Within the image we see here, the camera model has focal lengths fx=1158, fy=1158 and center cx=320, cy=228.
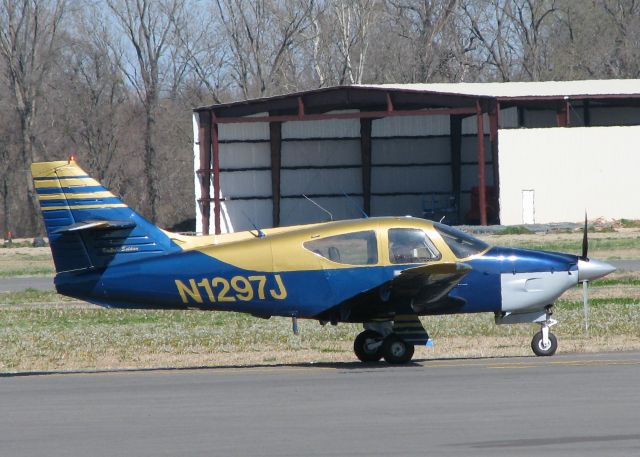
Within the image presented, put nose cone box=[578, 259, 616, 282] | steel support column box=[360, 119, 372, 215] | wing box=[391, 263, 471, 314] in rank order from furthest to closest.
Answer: steel support column box=[360, 119, 372, 215] → nose cone box=[578, 259, 616, 282] → wing box=[391, 263, 471, 314]

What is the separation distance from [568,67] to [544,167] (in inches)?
1274

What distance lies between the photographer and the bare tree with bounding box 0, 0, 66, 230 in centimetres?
6875

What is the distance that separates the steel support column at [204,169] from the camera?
176 ft

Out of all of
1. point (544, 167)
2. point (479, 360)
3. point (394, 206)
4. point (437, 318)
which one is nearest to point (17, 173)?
point (394, 206)

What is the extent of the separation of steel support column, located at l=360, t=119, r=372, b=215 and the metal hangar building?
6cm

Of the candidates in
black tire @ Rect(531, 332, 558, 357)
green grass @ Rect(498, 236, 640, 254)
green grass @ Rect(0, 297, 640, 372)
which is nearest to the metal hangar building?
green grass @ Rect(498, 236, 640, 254)

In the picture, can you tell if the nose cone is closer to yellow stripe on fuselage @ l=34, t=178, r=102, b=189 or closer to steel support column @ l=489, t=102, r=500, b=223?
yellow stripe on fuselage @ l=34, t=178, r=102, b=189

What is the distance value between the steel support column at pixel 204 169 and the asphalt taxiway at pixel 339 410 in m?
38.7

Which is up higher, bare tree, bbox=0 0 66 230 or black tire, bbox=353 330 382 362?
bare tree, bbox=0 0 66 230

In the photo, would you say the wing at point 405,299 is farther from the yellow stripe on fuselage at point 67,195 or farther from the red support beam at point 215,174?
the red support beam at point 215,174

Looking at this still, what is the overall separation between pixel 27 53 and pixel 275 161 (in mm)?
22250

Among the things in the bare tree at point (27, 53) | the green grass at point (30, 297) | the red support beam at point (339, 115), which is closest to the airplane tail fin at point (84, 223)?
the green grass at point (30, 297)

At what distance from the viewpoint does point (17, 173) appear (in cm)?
7225

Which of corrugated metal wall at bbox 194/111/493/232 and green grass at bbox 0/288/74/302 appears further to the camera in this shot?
corrugated metal wall at bbox 194/111/493/232
